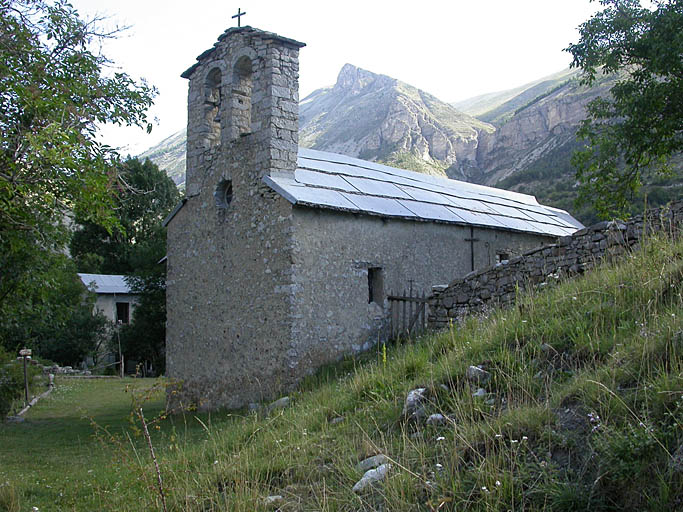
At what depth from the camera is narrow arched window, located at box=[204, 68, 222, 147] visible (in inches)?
503

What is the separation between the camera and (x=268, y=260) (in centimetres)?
1077

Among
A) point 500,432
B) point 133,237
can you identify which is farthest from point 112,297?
point 500,432

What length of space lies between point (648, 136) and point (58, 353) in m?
27.6

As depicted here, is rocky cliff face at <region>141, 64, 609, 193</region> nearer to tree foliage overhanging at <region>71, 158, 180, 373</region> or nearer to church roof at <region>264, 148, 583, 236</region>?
tree foliage overhanging at <region>71, 158, 180, 373</region>

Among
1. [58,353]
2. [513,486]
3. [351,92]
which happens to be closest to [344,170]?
[513,486]

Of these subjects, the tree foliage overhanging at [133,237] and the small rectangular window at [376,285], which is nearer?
the small rectangular window at [376,285]

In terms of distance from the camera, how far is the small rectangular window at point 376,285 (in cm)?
1187

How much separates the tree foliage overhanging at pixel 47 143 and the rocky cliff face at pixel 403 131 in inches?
1937

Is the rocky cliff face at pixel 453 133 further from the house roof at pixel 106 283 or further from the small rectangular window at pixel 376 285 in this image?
the small rectangular window at pixel 376 285

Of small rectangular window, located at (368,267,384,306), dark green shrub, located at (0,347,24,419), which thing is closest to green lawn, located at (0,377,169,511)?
dark green shrub, located at (0,347,24,419)

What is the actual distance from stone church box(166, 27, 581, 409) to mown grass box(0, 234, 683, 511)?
361cm

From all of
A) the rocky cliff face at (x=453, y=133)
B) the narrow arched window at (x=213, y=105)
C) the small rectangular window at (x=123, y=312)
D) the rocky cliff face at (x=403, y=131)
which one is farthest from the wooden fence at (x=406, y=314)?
the rocky cliff face at (x=403, y=131)

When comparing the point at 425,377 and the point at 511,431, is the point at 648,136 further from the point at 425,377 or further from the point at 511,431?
the point at 511,431

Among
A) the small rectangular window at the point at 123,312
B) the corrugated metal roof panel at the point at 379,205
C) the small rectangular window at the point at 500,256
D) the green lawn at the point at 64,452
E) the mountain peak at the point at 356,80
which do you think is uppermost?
the mountain peak at the point at 356,80
